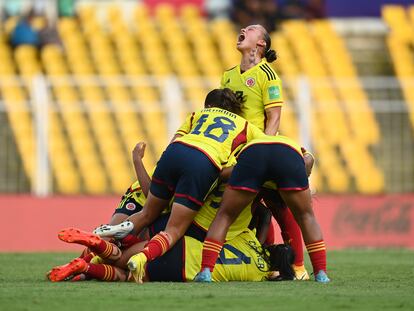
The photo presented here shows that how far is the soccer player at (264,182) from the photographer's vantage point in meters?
8.90

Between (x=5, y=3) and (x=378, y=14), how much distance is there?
681 cm

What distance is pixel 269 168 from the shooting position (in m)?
8.91

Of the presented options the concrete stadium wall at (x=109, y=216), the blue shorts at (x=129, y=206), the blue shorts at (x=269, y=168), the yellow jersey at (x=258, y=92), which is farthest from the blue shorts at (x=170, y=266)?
the concrete stadium wall at (x=109, y=216)

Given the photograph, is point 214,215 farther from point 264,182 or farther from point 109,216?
point 109,216

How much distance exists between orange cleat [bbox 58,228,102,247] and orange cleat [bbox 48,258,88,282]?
Result: 0.23 m

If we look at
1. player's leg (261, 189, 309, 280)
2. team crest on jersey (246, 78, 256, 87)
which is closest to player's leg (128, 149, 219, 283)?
player's leg (261, 189, 309, 280)

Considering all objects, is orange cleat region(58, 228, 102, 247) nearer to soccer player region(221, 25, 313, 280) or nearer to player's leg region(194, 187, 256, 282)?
player's leg region(194, 187, 256, 282)

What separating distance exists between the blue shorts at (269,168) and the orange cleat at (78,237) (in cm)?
115

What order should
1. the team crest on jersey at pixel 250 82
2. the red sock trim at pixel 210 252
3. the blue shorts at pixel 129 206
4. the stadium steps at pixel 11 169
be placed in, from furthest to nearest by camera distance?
the stadium steps at pixel 11 169
the team crest on jersey at pixel 250 82
the blue shorts at pixel 129 206
the red sock trim at pixel 210 252

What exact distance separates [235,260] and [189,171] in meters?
0.85

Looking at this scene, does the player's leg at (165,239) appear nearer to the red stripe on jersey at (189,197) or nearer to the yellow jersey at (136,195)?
the red stripe on jersey at (189,197)

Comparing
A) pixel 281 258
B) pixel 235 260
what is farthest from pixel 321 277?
pixel 235 260

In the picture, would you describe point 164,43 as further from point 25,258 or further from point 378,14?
point 25,258

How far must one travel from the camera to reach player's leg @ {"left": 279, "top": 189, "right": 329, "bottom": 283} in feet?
29.6
